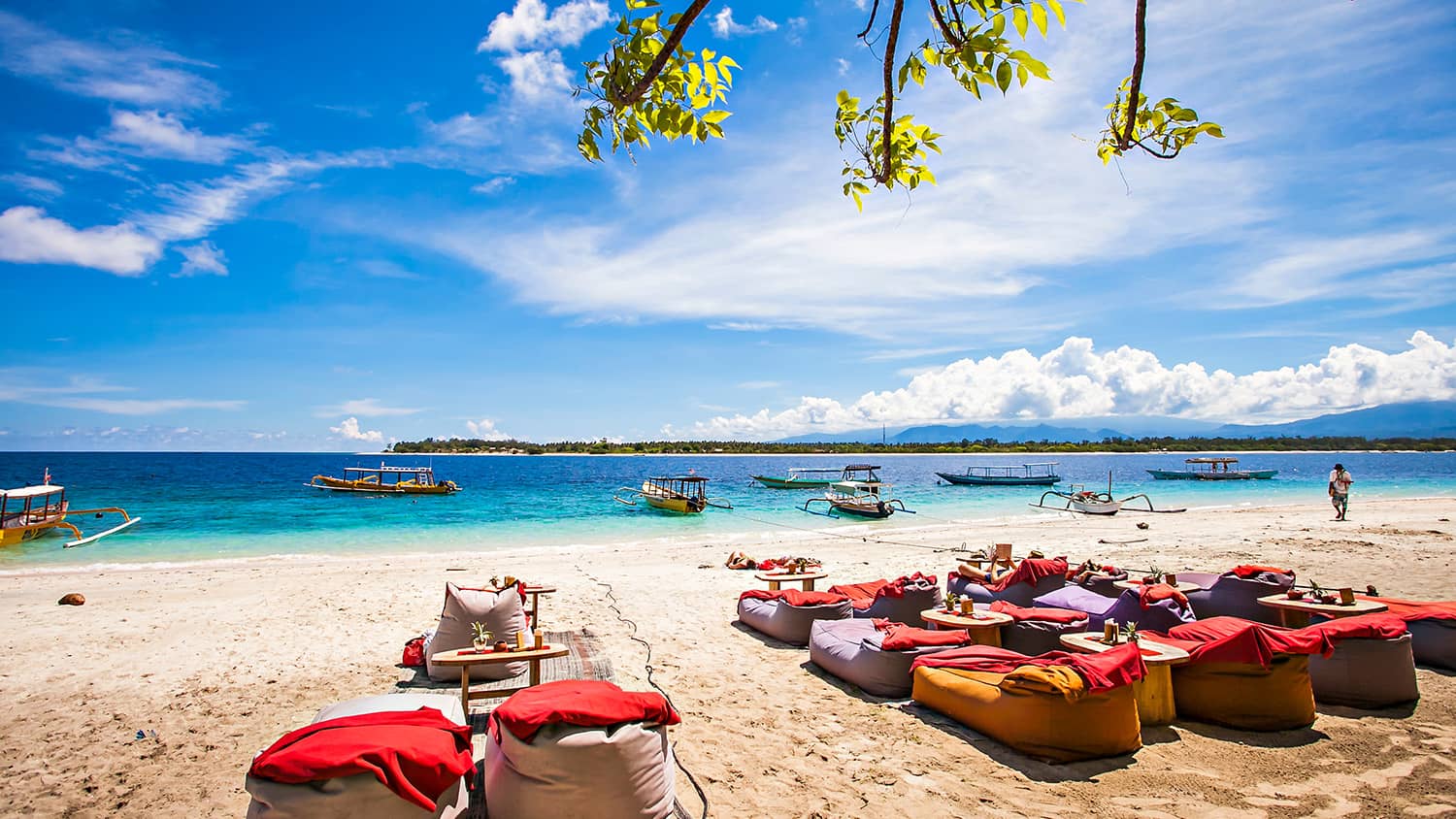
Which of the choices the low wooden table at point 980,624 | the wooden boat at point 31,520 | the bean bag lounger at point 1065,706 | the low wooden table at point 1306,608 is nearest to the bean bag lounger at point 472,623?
the low wooden table at point 980,624

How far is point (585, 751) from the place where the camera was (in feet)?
11.4

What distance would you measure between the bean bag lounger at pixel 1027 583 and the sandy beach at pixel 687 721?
2.73 meters

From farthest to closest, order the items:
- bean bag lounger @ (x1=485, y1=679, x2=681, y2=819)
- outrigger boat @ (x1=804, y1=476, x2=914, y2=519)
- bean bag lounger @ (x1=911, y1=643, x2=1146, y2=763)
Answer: outrigger boat @ (x1=804, y1=476, x2=914, y2=519) < bean bag lounger @ (x1=911, y1=643, x2=1146, y2=763) < bean bag lounger @ (x1=485, y1=679, x2=681, y2=819)

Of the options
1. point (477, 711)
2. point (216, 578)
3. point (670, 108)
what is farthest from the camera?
point (216, 578)

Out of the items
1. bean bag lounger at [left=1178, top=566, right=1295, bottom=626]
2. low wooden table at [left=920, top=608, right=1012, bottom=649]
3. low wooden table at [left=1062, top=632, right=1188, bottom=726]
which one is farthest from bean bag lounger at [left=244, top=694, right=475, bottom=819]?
bean bag lounger at [left=1178, top=566, right=1295, bottom=626]

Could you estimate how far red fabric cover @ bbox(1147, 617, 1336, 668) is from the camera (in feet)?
15.7

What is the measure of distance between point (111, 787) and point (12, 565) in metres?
17.8

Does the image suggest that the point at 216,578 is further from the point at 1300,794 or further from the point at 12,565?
the point at 1300,794

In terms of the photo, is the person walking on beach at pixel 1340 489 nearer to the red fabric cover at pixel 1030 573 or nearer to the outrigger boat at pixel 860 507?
the outrigger boat at pixel 860 507

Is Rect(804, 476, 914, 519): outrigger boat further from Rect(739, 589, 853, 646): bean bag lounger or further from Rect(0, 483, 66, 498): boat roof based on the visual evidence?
Rect(0, 483, 66, 498): boat roof

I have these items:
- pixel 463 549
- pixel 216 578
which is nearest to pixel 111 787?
pixel 216 578

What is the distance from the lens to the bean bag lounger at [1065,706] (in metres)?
4.30

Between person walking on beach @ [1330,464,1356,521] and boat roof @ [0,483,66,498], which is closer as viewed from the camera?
boat roof @ [0,483,66,498]

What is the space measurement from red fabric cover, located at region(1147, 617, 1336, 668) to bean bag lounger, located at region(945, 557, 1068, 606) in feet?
8.91
